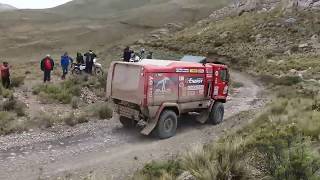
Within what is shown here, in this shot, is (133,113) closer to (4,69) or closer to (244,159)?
(244,159)

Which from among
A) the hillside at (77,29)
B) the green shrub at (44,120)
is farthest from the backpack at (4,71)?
the hillside at (77,29)

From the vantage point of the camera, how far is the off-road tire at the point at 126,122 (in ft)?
59.2

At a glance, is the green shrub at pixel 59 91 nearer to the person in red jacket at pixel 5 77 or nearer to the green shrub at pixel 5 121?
the person in red jacket at pixel 5 77

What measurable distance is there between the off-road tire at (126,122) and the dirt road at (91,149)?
22 cm

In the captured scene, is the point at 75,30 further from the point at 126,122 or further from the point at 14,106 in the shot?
the point at 126,122

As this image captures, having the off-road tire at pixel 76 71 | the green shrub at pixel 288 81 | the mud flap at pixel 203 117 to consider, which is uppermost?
the off-road tire at pixel 76 71

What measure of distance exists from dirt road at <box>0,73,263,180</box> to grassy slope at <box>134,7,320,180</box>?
1.63 m

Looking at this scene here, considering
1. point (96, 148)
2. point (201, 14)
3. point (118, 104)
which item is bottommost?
point (96, 148)

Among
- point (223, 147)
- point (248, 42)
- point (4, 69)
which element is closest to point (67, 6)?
point (248, 42)

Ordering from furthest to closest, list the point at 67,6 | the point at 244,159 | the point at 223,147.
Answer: the point at 67,6
the point at 223,147
the point at 244,159

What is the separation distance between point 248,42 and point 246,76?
16.2 m

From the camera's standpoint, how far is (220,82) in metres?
19.5

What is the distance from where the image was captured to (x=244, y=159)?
401 inches

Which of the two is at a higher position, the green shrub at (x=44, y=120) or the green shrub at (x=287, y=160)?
the green shrub at (x=287, y=160)
